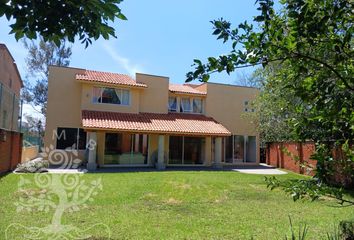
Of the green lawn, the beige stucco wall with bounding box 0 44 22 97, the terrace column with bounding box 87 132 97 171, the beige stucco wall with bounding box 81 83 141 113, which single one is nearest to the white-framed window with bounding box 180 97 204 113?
the beige stucco wall with bounding box 81 83 141 113

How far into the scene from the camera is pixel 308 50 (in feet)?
11.0

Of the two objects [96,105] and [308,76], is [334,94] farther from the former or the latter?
[96,105]

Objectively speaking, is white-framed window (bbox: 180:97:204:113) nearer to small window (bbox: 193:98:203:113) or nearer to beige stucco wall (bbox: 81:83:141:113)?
small window (bbox: 193:98:203:113)

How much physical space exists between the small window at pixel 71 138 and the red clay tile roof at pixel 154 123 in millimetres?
2148

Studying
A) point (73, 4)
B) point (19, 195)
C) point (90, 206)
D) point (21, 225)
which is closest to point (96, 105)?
point (19, 195)

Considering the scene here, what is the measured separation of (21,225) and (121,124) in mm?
17308

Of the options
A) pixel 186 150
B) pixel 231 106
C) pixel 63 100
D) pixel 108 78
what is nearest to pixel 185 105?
pixel 186 150

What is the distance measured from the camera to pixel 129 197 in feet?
45.0

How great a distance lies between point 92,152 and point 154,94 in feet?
27.4

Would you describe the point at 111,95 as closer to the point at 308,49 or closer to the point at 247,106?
the point at 247,106

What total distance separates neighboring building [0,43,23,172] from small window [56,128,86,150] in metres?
3.42

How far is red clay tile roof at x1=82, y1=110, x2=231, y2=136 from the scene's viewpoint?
83.5 ft

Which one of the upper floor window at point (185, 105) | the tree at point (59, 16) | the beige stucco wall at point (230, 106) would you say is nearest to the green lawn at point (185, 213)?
the tree at point (59, 16)

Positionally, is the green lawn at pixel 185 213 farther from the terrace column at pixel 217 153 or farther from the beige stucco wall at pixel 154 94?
the beige stucco wall at pixel 154 94
